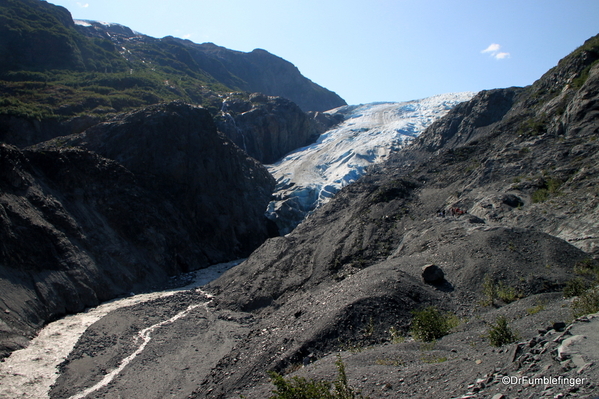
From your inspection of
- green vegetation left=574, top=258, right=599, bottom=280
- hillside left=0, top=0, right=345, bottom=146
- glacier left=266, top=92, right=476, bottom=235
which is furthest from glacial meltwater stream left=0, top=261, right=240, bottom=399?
hillside left=0, top=0, right=345, bottom=146

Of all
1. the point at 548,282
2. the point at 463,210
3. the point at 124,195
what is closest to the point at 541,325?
the point at 548,282

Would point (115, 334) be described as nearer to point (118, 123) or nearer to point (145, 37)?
point (118, 123)

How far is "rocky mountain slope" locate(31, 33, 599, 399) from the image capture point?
804 centimetres

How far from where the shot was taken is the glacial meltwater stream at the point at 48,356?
50.0 feet

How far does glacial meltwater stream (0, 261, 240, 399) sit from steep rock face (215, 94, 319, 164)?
144ft

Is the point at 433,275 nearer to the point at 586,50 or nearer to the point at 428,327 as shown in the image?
the point at 428,327

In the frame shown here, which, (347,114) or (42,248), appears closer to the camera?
(42,248)

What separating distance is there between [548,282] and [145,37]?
405 ft

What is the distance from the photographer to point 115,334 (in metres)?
20.1

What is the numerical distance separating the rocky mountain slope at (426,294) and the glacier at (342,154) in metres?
15.4

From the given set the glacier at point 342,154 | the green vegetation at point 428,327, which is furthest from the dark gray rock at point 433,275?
the glacier at point 342,154

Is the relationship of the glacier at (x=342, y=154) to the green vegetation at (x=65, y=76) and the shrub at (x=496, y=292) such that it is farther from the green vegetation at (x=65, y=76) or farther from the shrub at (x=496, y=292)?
the shrub at (x=496, y=292)

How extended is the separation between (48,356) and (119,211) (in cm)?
1693

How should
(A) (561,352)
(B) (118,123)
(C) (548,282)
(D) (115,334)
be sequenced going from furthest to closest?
(B) (118,123) → (D) (115,334) → (C) (548,282) → (A) (561,352)
